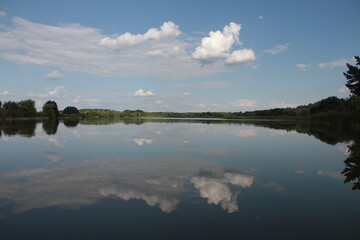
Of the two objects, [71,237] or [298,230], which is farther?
[298,230]

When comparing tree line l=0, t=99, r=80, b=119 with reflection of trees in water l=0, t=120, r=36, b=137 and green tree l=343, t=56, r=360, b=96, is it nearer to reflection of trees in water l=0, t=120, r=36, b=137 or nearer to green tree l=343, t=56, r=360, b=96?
reflection of trees in water l=0, t=120, r=36, b=137

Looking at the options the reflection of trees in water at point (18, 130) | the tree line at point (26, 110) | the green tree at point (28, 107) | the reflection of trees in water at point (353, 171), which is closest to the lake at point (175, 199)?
the reflection of trees in water at point (353, 171)

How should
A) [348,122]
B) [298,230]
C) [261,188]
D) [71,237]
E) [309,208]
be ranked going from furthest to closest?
1. [348,122]
2. [261,188]
3. [309,208]
4. [298,230]
5. [71,237]

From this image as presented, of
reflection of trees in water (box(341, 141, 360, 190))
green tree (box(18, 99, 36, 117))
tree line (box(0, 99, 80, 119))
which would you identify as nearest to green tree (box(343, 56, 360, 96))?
reflection of trees in water (box(341, 141, 360, 190))

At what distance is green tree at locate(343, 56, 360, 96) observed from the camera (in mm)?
39156

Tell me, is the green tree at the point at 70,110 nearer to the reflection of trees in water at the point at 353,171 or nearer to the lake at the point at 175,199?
the lake at the point at 175,199

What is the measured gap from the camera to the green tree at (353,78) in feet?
128

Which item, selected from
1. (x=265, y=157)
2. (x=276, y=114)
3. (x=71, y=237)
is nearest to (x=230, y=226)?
(x=71, y=237)

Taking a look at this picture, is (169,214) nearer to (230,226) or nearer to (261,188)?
(230,226)

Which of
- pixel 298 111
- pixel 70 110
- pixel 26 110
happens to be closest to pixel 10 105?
pixel 26 110

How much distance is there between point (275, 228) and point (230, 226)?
83 centimetres

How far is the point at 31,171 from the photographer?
9.80 m

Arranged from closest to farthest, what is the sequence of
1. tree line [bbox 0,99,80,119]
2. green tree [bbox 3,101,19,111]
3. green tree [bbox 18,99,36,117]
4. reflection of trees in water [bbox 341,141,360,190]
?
reflection of trees in water [bbox 341,141,360,190]
tree line [bbox 0,99,80,119]
green tree [bbox 3,101,19,111]
green tree [bbox 18,99,36,117]

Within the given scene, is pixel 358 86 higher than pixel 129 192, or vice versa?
pixel 358 86
